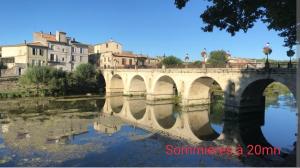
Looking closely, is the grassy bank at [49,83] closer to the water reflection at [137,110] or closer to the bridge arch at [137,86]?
the bridge arch at [137,86]

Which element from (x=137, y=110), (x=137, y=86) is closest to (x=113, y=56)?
(x=137, y=86)

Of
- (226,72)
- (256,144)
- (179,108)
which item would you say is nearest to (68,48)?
(179,108)

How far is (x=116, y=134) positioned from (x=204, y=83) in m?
20.7

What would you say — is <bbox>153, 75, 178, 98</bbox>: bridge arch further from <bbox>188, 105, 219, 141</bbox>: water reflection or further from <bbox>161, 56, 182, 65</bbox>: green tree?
<bbox>161, 56, 182, 65</bbox>: green tree

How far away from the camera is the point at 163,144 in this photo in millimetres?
22688

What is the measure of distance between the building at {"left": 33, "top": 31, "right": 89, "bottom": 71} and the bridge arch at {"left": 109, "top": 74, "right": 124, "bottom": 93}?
1395cm

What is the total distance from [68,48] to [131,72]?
2233cm

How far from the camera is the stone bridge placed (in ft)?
102

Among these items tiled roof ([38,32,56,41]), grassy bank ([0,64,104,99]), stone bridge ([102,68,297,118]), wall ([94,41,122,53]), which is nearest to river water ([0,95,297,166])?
stone bridge ([102,68,297,118])

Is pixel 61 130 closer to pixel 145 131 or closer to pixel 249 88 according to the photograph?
pixel 145 131

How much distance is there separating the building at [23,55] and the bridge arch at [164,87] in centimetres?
2748

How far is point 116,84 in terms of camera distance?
6675 centimetres

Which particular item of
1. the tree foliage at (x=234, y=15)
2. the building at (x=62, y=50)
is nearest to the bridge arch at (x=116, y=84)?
the building at (x=62, y=50)

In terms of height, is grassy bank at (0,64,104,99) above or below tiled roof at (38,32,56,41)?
below
